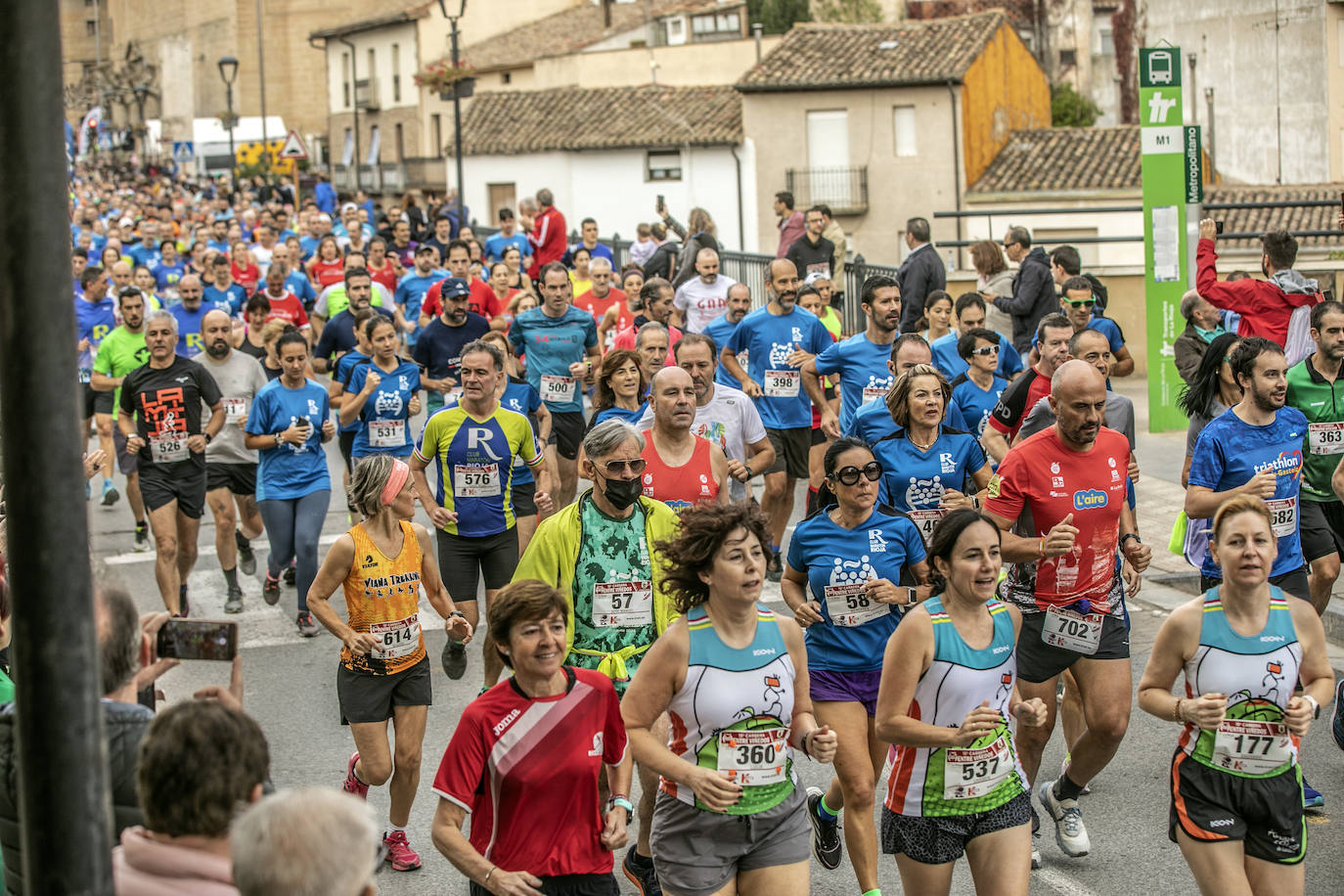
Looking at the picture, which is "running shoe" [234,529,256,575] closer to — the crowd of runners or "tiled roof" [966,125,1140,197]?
the crowd of runners

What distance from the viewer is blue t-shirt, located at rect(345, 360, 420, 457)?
35.8 ft

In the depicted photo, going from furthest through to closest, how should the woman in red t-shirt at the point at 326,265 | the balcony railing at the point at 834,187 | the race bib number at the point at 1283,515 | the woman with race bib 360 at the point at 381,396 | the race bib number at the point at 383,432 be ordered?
1. the balcony railing at the point at 834,187
2. the woman in red t-shirt at the point at 326,265
3. the race bib number at the point at 383,432
4. the woman with race bib 360 at the point at 381,396
5. the race bib number at the point at 1283,515

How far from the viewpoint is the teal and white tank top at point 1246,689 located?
533 centimetres

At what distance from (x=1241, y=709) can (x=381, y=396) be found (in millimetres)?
6751

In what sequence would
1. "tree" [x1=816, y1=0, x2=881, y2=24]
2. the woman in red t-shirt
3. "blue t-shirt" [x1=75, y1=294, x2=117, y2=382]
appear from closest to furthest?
"blue t-shirt" [x1=75, y1=294, x2=117, y2=382], the woman in red t-shirt, "tree" [x1=816, y1=0, x2=881, y2=24]

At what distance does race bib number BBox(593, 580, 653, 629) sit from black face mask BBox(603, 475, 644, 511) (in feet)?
1.03

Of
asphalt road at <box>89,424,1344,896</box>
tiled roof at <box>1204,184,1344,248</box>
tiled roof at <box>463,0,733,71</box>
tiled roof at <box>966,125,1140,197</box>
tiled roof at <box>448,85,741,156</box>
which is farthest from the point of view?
tiled roof at <box>463,0,733,71</box>

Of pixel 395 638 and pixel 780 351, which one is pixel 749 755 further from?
pixel 780 351

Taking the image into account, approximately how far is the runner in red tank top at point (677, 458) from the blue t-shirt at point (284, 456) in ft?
12.3

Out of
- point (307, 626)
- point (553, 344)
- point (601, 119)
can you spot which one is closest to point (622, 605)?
point (307, 626)

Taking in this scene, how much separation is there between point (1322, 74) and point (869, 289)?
32.8m

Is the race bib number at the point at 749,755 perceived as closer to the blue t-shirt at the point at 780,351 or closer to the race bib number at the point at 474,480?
the race bib number at the point at 474,480

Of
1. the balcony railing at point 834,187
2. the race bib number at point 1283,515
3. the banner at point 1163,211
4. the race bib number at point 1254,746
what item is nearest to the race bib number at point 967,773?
the race bib number at point 1254,746

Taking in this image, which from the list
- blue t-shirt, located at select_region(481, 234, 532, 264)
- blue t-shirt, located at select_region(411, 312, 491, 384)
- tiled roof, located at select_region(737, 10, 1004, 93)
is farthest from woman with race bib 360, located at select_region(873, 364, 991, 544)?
tiled roof, located at select_region(737, 10, 1004, 93)
